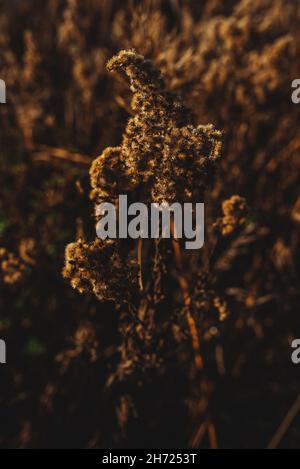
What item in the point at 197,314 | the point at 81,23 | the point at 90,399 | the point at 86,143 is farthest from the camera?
the point at 81,23

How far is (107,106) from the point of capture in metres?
2.40

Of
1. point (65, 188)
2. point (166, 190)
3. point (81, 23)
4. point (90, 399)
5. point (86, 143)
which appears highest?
point (81, 23)

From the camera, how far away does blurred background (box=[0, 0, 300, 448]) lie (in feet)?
5.47

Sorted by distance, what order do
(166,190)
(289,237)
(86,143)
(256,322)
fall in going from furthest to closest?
(86,143) < (289,237) < (256,322) < (166,190)

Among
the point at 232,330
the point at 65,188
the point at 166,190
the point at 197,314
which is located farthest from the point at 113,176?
the point at 232,330

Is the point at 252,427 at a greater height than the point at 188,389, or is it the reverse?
the point at 188,389

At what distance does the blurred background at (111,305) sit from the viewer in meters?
1.67

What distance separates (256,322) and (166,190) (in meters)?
1.24

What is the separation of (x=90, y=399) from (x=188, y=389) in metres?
0.41

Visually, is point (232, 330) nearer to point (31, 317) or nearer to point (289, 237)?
point (289, 237)

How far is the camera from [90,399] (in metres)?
1.74

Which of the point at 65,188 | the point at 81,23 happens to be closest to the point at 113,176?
the point at 65,188

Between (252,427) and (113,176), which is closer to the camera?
(113,176)

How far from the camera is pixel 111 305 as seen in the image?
171 cm
